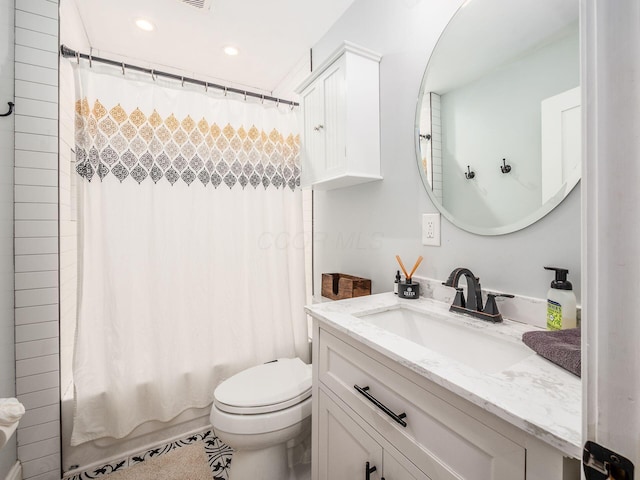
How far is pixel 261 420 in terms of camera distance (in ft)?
3.96

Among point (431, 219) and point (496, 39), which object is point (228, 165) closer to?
point (431, 219)

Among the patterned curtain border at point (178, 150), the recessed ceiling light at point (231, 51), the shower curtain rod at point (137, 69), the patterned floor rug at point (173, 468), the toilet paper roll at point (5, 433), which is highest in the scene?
the recessed ceiling light at point (231, 51)

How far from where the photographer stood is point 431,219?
120 centimetres

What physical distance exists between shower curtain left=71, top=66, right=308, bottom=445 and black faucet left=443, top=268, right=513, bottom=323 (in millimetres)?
1132

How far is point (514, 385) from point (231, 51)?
2.40 meters

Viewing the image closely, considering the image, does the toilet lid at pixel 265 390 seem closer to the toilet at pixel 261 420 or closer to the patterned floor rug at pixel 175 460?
the toilet at pixel 261 420

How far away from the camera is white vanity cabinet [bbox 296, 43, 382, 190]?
4.45 feet

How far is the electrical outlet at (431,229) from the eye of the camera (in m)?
1.18

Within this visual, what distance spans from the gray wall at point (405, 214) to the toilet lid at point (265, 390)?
59 centimetres

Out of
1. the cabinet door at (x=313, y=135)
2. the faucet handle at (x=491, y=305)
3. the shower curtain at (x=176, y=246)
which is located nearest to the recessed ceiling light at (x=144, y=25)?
the shower curtain at (x=176, y=246)

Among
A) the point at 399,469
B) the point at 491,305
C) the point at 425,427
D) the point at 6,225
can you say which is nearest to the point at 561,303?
the point at 491,305

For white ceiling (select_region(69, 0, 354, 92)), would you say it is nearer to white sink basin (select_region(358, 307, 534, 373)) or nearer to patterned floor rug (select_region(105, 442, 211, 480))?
white sink basin (select_region(358, 307, 534, 373))

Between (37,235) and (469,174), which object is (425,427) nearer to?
(469,174)

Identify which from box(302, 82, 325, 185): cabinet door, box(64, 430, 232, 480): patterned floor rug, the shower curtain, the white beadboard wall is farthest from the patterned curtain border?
box(64, 430, 232, 480): patterned floor rug
